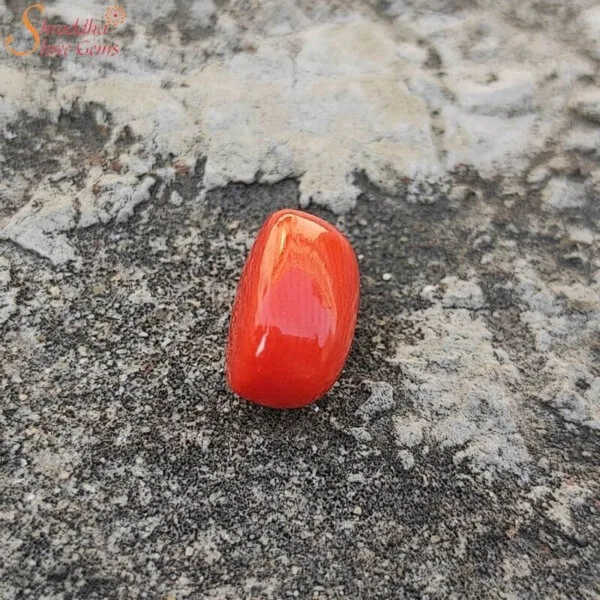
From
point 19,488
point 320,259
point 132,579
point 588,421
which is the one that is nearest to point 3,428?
point 19,488

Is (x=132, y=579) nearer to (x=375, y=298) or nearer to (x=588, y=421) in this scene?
(x=375, y=298)

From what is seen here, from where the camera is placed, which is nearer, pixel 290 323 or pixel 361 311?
pixel 290 323

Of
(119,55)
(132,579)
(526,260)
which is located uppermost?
(119,55)

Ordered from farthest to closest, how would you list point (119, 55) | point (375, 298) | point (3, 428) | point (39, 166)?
point (119, 55), point (39, 166), point (375, 298), point (3, 428)
